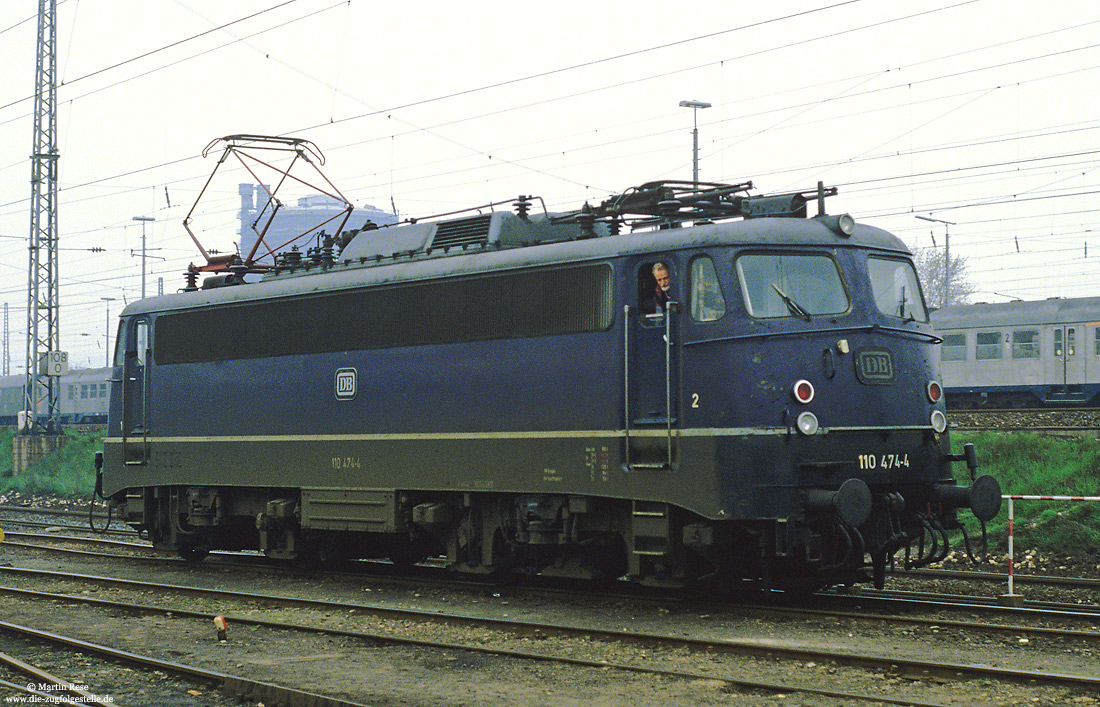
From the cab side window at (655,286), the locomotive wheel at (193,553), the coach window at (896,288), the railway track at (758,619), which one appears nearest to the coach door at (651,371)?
the cab side window at (655,286)

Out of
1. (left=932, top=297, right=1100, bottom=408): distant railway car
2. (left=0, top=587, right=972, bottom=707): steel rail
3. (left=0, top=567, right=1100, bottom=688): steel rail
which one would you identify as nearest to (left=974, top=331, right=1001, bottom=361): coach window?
(left=932, top=297, right=1100, bottom=408): distant railway car

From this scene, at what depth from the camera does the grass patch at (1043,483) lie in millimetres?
15758

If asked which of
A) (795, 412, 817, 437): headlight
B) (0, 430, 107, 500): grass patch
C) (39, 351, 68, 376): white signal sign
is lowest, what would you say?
(0, 430, 107, 500): grass patch

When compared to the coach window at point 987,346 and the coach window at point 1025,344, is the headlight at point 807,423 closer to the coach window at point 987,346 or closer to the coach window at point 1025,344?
the coach window at point 1025,344

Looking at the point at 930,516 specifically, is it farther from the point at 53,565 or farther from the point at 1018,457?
the point at 53,565

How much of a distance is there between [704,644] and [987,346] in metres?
27.6

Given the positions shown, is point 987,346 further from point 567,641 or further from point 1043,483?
point 567,641

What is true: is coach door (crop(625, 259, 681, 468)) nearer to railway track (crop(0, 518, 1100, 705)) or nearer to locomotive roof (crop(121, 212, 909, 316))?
locomotive roof (crop(121, 212, 909, 316))

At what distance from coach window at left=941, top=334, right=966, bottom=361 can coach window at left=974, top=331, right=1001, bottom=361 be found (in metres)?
0.40

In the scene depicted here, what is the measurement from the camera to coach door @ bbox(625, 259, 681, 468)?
36.1ft

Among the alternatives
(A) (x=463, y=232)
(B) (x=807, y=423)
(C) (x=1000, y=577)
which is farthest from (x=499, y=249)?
(C) (x=1000, y=577)

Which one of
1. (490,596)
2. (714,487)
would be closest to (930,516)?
(714,487)

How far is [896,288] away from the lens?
1173cm

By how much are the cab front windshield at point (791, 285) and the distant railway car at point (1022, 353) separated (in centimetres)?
2448
